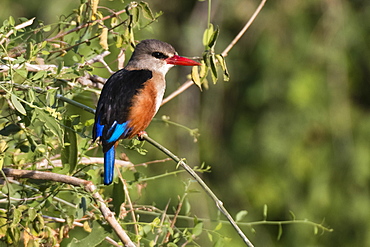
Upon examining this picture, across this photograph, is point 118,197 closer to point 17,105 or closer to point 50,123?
point 50,123

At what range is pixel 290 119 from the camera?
430 cm

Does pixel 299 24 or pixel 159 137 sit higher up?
pixel 299 24

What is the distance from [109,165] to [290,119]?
2.44 metres

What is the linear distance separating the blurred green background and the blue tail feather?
79.9 inches

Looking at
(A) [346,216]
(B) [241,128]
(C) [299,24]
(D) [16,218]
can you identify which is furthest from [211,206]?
(D) [16,218]

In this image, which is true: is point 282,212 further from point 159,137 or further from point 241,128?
point 159,137

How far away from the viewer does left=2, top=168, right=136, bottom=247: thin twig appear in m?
1.70

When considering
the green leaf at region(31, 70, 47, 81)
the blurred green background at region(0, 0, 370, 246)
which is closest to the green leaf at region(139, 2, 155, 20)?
the green leaf at region(31, 70, 47, 81)

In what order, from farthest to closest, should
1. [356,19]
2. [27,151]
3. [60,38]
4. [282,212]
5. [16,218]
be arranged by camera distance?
[282,212], [356,19], [60,38], [27,151], [16,218]

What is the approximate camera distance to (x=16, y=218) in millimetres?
1640

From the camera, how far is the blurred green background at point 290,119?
4262 mm

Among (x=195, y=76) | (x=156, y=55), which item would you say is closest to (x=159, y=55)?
(x=156, y=55)

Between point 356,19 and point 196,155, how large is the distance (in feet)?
4.48

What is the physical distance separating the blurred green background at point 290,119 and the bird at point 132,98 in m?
1.33
